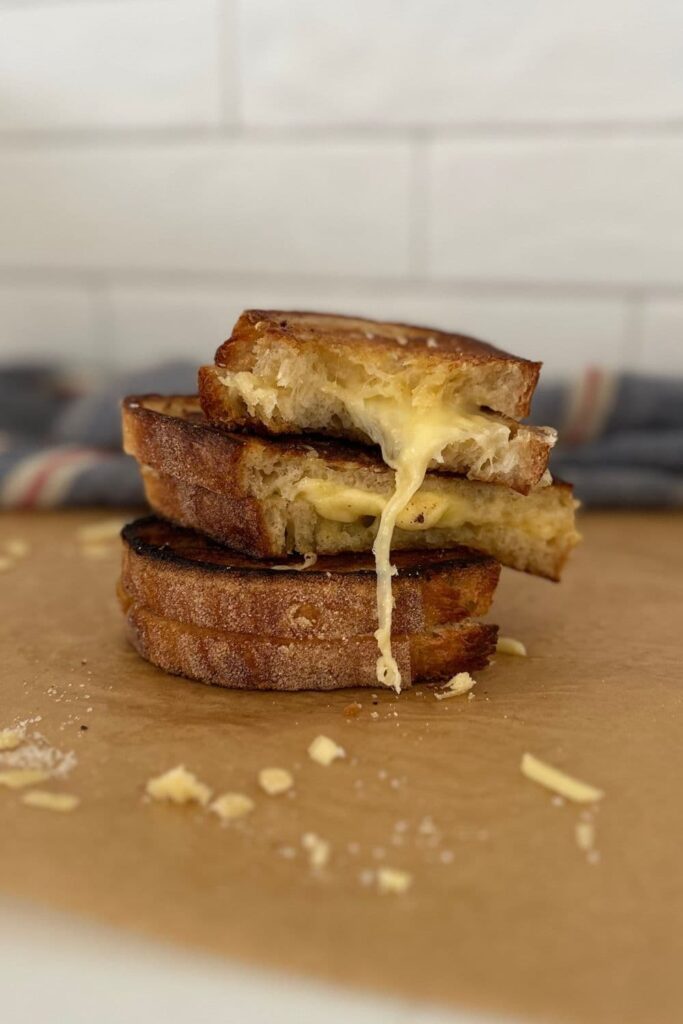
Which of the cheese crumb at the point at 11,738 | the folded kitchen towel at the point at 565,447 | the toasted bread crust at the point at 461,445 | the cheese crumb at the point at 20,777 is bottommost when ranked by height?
the cheese crumb at the point at 11,738

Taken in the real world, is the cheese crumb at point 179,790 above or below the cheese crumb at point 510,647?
above

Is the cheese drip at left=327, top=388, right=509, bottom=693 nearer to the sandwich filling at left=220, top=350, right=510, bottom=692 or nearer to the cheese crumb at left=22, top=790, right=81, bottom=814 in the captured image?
the sandwich filling at left=220, top=350, right=510, bottom=692

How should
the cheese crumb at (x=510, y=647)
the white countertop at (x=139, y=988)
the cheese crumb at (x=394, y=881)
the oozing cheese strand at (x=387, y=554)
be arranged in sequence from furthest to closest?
the cheese crumb at (x=510, y=647) < the oozing cheese strand at (x=387, y=554) < the cheese crumb at (x=394, y=881) < the white countertop at (x=139, y=988)

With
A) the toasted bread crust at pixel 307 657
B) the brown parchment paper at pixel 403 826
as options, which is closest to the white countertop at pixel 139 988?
the brown parchment paper at pixel 403 826

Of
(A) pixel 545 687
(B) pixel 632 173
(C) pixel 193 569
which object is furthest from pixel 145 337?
(A) pixel 545 687

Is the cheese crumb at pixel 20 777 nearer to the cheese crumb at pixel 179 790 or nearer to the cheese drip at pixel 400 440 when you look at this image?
the cheese crumb at pixel 179 790

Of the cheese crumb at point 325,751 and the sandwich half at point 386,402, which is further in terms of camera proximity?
the sandwich half at point 386,402

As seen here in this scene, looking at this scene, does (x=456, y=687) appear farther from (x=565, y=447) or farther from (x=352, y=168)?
(x=352, y=168)

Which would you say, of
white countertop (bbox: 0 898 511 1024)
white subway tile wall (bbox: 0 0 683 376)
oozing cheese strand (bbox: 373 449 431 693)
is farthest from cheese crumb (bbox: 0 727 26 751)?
white subway tile wall (bbox: 0 0 683 376)
